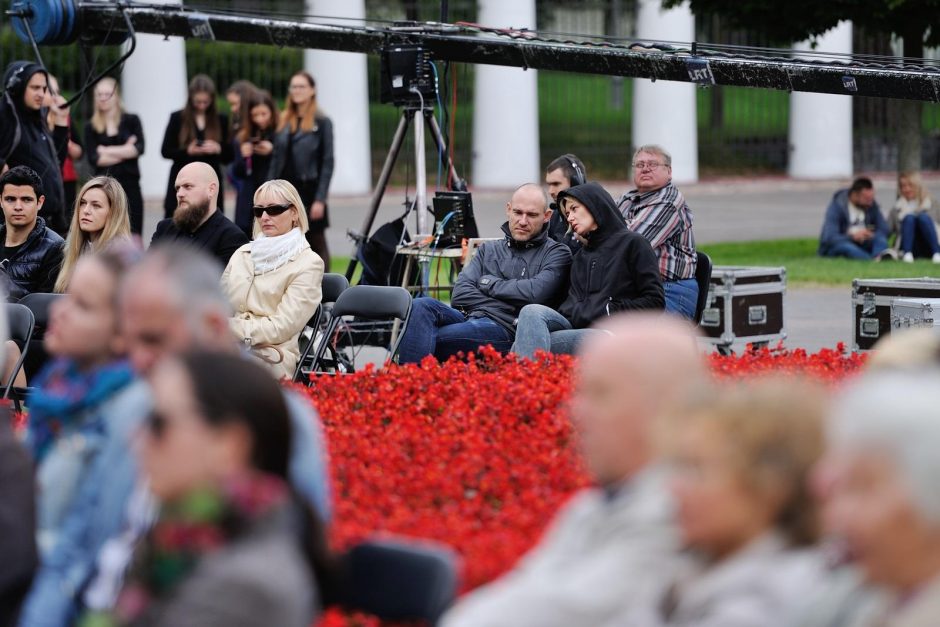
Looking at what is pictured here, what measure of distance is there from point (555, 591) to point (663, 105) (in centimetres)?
2542

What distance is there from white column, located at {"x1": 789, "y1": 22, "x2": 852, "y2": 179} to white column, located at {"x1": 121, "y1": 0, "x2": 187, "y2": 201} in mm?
11659

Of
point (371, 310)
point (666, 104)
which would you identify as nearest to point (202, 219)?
point (371, 310)

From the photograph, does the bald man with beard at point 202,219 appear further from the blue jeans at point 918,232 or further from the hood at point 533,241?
the blue jeans at point 918,232

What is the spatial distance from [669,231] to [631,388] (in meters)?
6.36

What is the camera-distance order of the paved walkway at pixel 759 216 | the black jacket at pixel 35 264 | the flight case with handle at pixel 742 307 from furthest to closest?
the paved walkway at pixel 759 216, the flight case with handle at pixel 742 307, the black jacket at pixel 35 264

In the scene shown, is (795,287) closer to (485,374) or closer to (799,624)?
(485,374)

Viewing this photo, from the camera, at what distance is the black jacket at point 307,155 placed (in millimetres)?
13641

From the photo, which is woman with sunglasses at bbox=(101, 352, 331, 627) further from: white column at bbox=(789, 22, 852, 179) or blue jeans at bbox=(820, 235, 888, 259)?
white column at bbox=(789, 22, 852, 179)

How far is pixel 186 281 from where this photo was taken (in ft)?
12.7

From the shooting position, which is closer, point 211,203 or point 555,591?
point 555,591

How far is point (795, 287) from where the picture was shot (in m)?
15.3

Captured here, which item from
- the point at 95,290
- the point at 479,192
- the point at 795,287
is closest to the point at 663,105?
the point at 479,192

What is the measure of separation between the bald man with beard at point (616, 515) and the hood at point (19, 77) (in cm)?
887

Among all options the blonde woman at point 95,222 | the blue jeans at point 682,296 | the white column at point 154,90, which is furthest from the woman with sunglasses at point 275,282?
the white column at point 154,90
